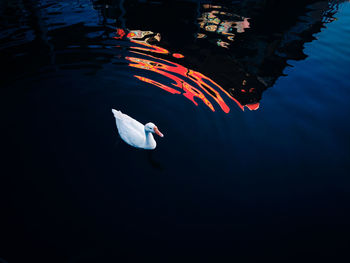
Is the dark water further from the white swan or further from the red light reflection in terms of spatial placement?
the white swan

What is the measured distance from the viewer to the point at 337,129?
596cm

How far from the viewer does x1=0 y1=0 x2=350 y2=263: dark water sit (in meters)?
3.84

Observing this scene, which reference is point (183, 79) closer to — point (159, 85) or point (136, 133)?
point (159, 85)

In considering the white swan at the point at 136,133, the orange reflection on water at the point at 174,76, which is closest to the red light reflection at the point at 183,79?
the orange reflection on water at the point at 174,76

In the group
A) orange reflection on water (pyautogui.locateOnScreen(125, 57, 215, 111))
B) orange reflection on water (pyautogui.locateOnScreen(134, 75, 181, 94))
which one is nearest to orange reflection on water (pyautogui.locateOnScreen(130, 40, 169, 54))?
orange reflection on water (pyautogui.locateOnScreen(125, 57, 215, 111))

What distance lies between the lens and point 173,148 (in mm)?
5309

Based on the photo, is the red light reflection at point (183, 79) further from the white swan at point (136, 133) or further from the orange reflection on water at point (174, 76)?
the white swan at point (136, 133)

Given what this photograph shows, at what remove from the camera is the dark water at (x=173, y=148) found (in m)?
3.84

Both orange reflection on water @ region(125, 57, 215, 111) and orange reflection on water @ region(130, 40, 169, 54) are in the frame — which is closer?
orange reflection on water @ region(125, 57, 215, 111)

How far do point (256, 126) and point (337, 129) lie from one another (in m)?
2.37

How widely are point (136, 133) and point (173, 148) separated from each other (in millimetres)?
1032

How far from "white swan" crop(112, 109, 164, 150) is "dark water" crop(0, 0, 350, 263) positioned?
312mm

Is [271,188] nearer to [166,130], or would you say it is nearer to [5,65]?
[166,130]

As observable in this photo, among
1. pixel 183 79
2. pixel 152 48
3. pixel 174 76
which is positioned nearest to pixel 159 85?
pixel 174 76
